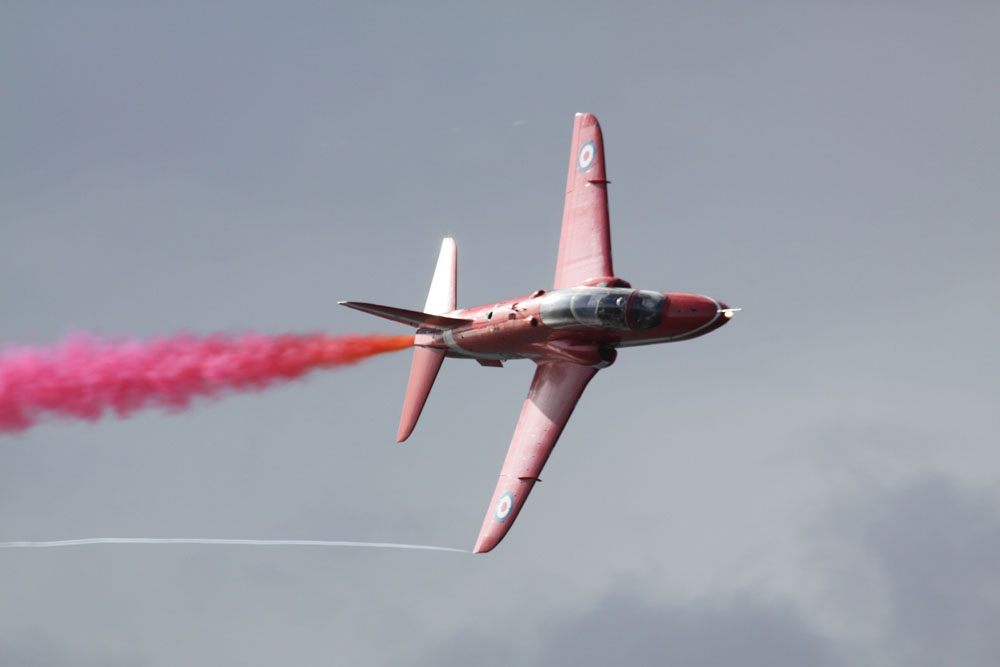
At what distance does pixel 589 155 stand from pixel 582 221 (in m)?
3.01

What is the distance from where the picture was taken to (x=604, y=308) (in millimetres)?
45844

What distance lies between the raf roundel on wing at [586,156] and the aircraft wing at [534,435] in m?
8.31

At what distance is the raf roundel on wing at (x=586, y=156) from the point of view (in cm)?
5191

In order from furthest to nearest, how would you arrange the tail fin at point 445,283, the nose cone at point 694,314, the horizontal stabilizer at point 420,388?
the tail fin at point 445,283
the horizontal stabilizer at point 420,388
the nose cone at point 694,314

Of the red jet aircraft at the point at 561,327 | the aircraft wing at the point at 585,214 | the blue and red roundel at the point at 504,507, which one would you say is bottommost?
the blue and red roundel at the point at 504,507

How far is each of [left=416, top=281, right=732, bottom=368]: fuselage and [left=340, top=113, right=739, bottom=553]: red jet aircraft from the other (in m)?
0.03

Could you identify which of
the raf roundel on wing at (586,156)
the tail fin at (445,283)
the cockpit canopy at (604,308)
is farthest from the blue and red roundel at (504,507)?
the raf roundel on wing at (586,156)

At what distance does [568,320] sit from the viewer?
153 feet

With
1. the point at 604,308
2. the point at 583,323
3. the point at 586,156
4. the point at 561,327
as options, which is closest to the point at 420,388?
the point at 561,327

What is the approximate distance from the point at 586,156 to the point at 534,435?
11.4 m

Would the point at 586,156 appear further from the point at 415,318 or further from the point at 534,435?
the point at 534,435

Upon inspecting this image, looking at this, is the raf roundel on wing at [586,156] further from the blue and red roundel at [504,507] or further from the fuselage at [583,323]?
the blue and red roundel at [504,507]

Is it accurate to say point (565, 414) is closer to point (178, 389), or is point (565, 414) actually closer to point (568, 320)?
point (568, 320)

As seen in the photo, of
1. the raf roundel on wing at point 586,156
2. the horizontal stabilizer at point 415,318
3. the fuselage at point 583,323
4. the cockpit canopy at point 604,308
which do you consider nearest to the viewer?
the fuselage at point 583,323
